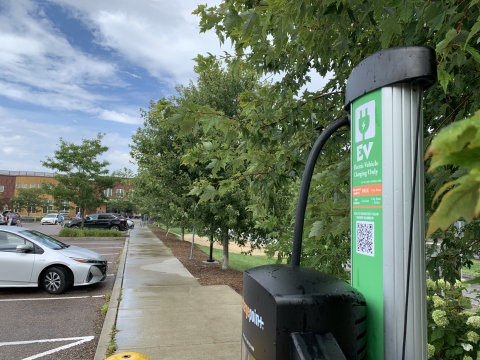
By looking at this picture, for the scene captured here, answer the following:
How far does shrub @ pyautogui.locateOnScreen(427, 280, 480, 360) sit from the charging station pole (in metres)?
2.00

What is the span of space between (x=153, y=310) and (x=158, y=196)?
542 centimetres

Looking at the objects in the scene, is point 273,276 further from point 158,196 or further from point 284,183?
point 158,196

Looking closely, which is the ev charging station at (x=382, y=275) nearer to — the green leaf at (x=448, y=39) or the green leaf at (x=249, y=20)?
the green leaf at (x=448, y=39)

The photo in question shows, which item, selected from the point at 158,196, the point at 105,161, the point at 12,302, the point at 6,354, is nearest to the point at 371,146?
the point at 6,354

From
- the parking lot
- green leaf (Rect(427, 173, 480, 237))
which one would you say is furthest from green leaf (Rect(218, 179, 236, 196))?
the parking lot

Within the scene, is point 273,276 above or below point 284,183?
below

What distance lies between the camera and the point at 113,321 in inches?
226

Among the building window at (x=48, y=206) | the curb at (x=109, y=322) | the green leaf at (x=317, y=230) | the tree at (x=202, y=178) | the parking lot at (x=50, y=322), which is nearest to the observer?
the green leaf at (x=317, y=230)

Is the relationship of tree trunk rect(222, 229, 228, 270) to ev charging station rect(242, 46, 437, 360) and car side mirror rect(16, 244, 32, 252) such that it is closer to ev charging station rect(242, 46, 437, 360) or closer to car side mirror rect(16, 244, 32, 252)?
car side mirror rect(16, 244, 32, 252)

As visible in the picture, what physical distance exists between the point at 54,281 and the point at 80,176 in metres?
15.2

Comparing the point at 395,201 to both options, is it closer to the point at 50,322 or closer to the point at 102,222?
the point at 50,322

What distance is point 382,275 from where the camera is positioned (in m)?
1.09

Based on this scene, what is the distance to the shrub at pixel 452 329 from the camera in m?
2.85

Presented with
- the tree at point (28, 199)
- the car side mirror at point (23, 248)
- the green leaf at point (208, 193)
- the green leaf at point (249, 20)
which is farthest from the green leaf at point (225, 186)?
the tree at point (28, 199)
